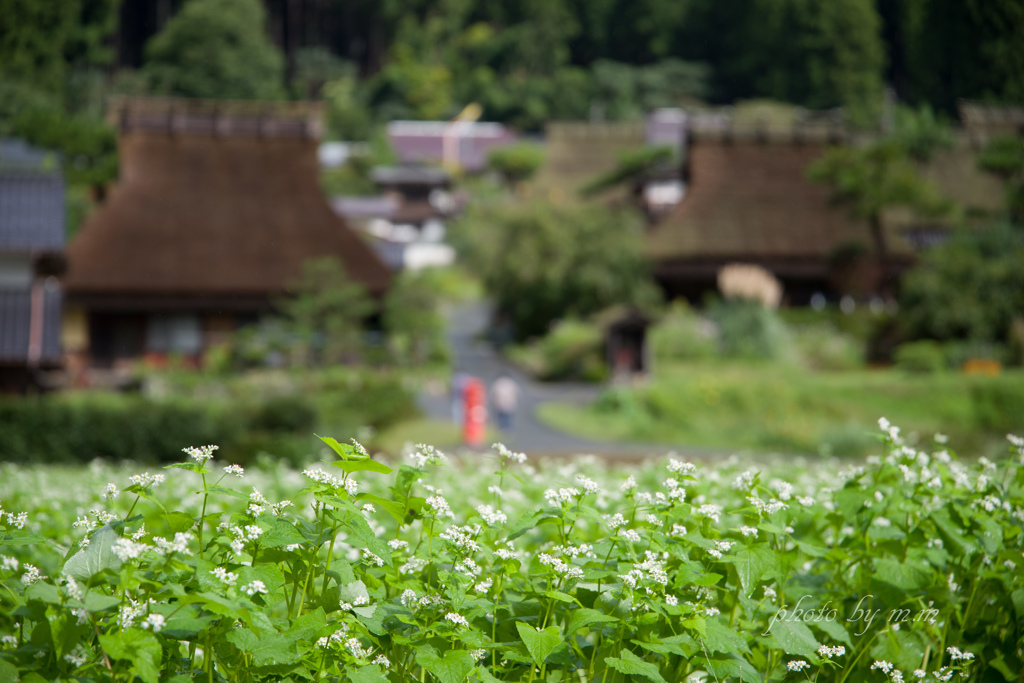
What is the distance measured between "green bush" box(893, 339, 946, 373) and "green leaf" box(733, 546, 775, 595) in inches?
623

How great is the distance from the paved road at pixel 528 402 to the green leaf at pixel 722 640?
755 centimetres

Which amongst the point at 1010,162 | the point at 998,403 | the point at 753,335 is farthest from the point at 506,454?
the point at 753,335

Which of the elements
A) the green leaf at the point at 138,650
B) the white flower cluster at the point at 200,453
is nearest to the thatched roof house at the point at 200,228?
the white flower cluster at the point at 200,453

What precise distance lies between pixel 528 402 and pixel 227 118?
10657 mm

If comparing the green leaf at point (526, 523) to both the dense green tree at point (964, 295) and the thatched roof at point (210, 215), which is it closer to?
the dense green tree at point (964, 295)

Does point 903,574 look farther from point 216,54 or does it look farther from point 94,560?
point 216,54

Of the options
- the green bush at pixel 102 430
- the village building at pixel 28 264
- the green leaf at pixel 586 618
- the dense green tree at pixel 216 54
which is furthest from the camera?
the village building at pixel 28 264

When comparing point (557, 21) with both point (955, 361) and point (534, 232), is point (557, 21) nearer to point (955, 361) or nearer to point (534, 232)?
point (955, 361)

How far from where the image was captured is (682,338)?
66.2 feet

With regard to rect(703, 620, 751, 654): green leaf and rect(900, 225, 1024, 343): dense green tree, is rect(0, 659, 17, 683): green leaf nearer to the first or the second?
rect(703, 620, 751, 654): green leaf

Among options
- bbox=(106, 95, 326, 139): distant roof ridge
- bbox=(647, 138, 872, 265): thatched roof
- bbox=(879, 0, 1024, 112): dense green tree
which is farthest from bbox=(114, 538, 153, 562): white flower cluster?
bbox=(647, 138, 872, 265): thatched roof

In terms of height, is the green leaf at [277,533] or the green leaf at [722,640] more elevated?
the green leaf at [277,533]

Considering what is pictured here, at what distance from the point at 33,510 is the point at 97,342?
1914 centimetres

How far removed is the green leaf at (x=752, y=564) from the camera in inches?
91.6
